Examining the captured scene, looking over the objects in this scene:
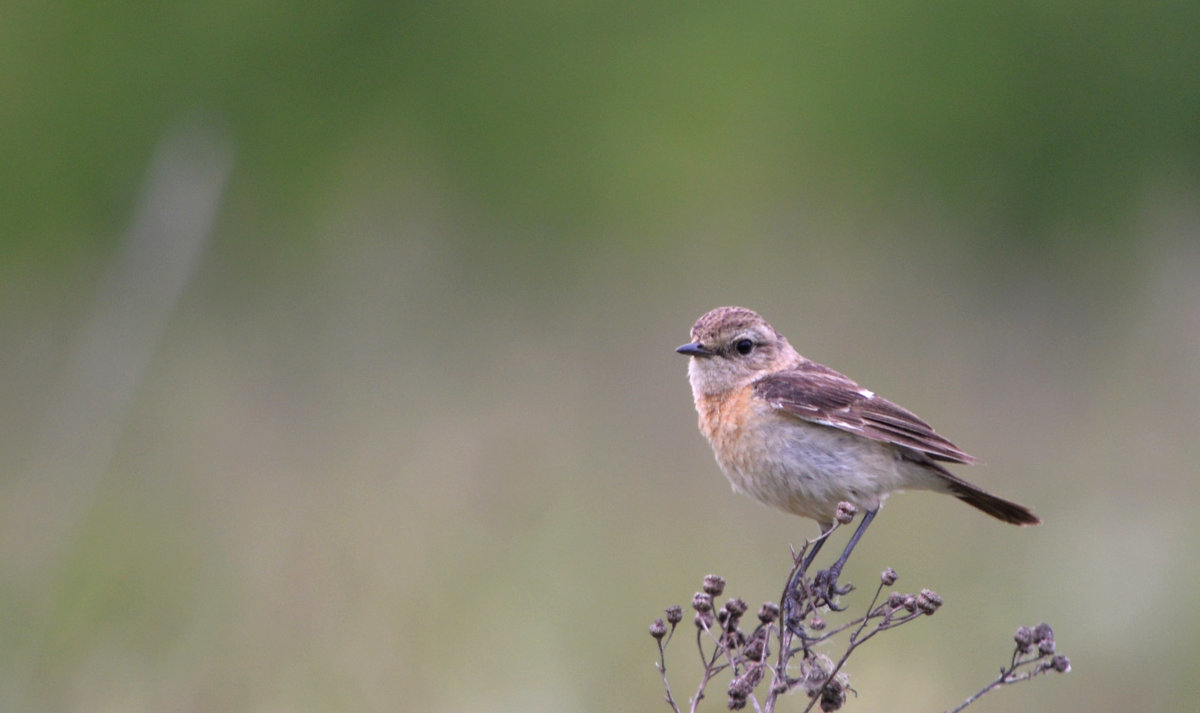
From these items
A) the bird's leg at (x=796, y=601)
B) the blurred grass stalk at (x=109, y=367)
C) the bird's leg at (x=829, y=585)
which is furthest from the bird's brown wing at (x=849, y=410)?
the blurred grass stalk at (x=109, y=367)

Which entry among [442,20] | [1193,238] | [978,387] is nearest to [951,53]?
[442,20]

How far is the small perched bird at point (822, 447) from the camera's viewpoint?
14.6 feet

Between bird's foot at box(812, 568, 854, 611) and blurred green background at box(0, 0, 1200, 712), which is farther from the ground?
blurred green background at box(0, 0, 1200, 712)

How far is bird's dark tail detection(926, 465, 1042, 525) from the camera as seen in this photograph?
4.60 meters

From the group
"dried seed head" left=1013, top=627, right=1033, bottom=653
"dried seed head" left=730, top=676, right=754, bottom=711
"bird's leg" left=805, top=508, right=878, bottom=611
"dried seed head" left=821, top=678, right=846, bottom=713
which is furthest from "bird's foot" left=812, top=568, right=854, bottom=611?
"dried seed head" left=730, top=676, right=754, bottom=711

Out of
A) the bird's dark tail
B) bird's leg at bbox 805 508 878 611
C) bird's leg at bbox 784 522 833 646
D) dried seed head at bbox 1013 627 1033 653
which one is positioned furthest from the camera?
the bird's dark tail

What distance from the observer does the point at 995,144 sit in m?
12.1

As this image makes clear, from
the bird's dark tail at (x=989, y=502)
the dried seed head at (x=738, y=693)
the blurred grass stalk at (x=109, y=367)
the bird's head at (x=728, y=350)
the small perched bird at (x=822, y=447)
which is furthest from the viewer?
the bird's head at (x=728, y=350)

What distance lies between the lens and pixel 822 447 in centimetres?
452

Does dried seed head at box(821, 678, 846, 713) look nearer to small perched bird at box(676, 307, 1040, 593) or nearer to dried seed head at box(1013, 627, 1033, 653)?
dried seed head at box(1013, 627, 1033, 653)

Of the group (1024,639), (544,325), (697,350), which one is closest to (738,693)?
(1024,639)

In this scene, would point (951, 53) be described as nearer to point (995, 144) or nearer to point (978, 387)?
point (995, 144)

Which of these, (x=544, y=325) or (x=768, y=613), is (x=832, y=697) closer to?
(x=768, y=613)

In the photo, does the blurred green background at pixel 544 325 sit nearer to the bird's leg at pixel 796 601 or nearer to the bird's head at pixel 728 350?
the bird's head at pixel 728 350
